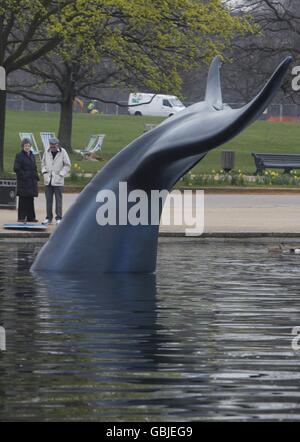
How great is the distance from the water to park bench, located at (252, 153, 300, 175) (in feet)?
83.8

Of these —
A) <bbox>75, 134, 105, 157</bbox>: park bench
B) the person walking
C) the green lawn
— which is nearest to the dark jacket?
the person walking

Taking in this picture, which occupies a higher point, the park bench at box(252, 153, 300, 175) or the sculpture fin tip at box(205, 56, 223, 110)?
the sculpture fin tip at box(205, 56, 223, 110)

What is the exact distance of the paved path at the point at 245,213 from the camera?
89.6 ft

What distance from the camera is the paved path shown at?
1075 inches

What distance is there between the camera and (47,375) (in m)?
11.0

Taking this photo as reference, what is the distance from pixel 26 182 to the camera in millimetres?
27797

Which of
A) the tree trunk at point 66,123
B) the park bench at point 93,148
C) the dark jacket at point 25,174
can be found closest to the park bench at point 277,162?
the park bench at point 93,148

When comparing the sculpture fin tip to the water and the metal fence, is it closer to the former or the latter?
the water

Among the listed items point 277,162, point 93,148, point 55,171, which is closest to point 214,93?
point 55,171

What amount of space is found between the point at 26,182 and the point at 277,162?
19869 millimetres

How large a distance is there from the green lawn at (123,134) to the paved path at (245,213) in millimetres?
14061

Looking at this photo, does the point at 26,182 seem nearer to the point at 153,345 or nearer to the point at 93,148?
the point at 153,345

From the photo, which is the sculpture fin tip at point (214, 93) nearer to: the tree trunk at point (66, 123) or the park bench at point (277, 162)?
the park bench at point (277, 162)
